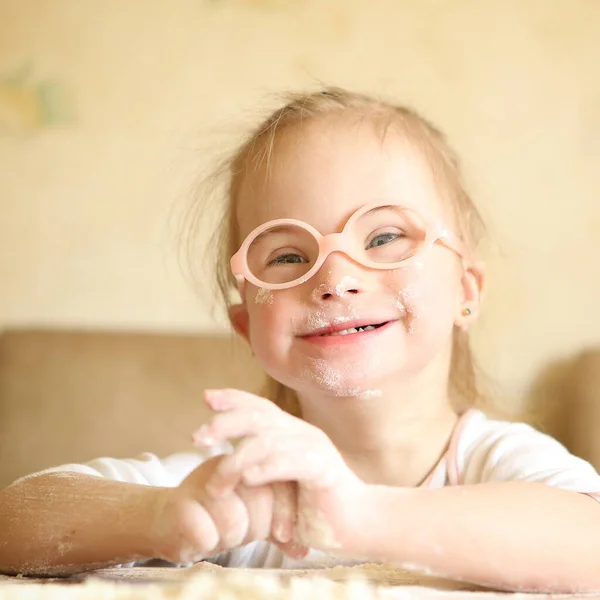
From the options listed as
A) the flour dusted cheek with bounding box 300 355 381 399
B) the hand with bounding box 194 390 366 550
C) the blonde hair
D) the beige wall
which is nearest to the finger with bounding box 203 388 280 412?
the hand with bounding box 194 390 366 550

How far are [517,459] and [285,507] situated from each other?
0.37 metres

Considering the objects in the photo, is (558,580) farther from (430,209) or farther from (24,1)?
(24,1)

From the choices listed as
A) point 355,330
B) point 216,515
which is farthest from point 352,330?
point 216,515

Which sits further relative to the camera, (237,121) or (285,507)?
(237,121)

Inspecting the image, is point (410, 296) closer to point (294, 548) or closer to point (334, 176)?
point (334, 176)

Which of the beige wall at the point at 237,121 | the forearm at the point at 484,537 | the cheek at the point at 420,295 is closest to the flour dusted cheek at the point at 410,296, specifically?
the cheek at the point at 420,295

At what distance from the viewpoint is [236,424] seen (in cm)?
59

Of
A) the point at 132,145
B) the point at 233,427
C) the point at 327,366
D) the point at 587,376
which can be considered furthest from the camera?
the point at 132,145

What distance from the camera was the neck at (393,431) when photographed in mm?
977

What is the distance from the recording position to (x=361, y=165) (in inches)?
37.1

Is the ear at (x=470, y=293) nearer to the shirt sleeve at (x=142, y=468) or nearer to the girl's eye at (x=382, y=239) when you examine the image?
the girl's eye at (x=382, y=239)

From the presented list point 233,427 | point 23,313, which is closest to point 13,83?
point 23,313

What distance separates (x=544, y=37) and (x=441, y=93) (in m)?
0.29

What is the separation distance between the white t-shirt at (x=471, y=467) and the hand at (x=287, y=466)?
0.91 feet
